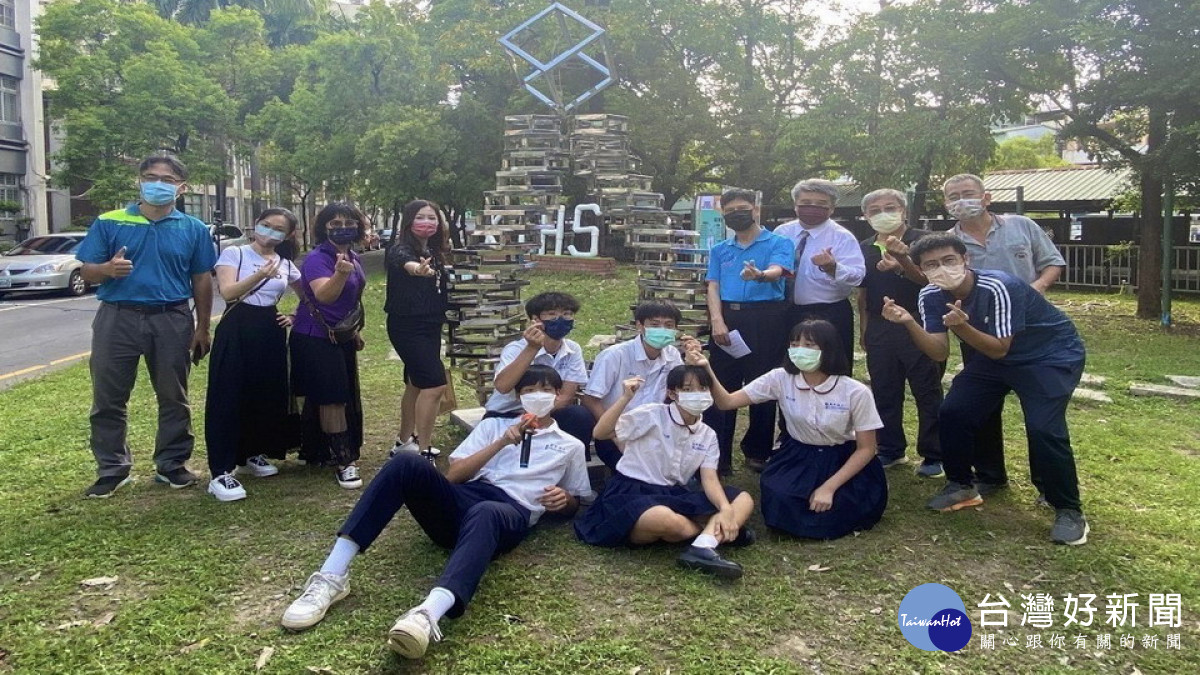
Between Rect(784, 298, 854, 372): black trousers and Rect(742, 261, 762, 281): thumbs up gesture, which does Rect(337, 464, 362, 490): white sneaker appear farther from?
Rect(784, 298, 854, 372): black trousers

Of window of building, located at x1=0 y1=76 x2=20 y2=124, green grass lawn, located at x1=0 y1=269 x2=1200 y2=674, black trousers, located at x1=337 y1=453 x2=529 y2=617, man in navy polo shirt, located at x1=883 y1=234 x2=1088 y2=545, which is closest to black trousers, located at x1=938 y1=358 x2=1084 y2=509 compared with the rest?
man in navy polo shirt, located at x1=883 y1=234 x2=1088 y2=545

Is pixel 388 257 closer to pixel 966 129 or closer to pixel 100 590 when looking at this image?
pixel 100 590

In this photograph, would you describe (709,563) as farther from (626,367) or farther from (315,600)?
(315,600)

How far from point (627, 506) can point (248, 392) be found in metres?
2.48

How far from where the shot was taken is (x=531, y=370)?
396cm

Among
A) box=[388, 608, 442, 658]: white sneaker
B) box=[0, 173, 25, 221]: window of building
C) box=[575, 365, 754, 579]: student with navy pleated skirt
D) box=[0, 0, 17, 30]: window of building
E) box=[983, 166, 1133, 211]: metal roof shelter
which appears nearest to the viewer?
box=[388, 608, 442, 658]: white sneaker

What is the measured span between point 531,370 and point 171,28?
2720 centimetres

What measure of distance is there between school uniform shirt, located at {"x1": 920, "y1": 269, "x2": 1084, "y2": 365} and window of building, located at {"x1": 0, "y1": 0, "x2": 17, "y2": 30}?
32608 mm

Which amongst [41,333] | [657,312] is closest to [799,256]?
[657,312]

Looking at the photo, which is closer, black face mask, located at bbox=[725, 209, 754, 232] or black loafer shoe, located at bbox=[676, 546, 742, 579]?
black loafer shoe, located at bbox=[676, 546, 742, 579]

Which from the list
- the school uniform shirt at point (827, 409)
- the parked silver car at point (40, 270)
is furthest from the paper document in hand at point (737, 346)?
the parked silver car at point (40, 270)

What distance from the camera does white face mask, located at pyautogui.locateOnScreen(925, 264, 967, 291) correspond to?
3.95 metres

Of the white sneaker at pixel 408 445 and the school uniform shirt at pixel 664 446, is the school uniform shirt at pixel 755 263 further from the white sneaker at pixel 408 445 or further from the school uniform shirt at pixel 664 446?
the white sneaker at pixel 408 445

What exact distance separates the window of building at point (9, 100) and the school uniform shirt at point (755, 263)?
30597 millimetres
